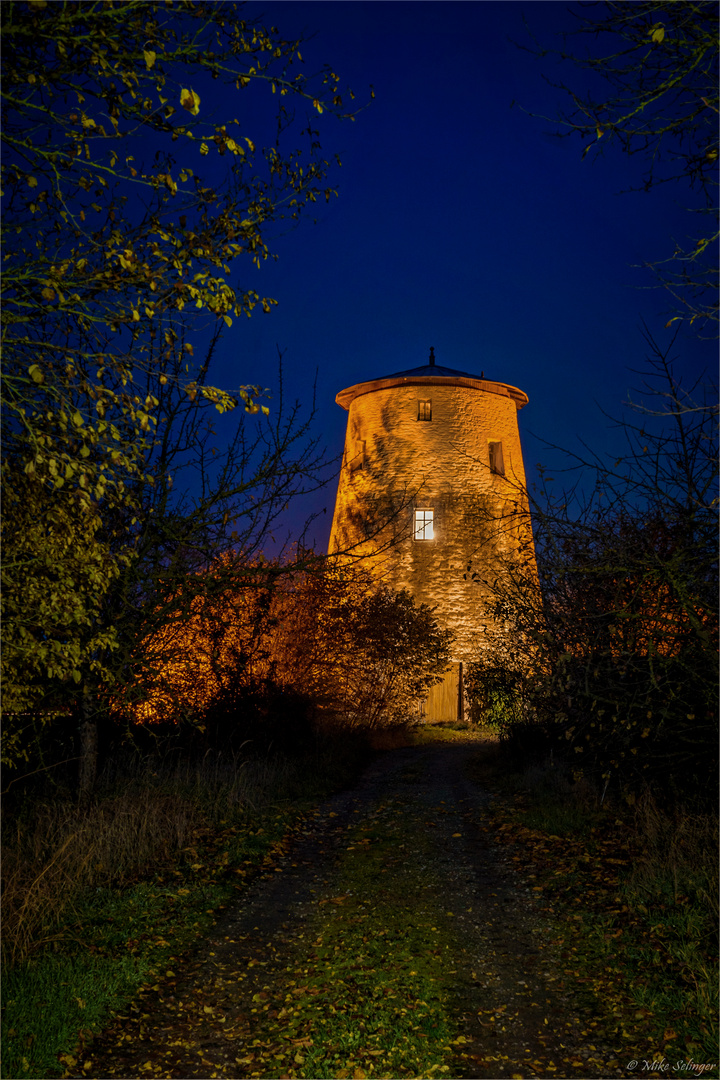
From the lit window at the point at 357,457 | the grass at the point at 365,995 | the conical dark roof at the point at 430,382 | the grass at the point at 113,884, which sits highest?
the conical dark roof at the point at 430,382

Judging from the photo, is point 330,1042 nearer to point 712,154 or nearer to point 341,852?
point 341,852

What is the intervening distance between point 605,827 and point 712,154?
7332 millimetres

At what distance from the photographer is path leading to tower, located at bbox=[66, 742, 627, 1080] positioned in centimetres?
452

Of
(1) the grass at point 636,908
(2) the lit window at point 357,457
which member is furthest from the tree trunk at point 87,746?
(2) the lit window at point 357,457

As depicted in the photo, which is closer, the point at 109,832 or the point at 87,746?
the point at 109,832

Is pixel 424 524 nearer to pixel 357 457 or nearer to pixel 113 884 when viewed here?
pixel 357 457

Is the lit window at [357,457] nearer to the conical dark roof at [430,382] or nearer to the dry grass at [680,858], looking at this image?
the conical dark roof at [430,382]

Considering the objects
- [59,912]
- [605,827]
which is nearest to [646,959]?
[605,827]

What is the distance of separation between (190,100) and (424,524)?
80.7ft

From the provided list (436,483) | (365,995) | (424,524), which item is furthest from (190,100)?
(436,483)

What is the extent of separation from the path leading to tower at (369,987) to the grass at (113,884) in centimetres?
27

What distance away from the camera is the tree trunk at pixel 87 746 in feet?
30.1

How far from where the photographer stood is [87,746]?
9.30 metres

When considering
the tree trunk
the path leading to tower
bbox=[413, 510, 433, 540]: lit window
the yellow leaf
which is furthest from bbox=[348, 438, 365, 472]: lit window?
the yellow leaf
